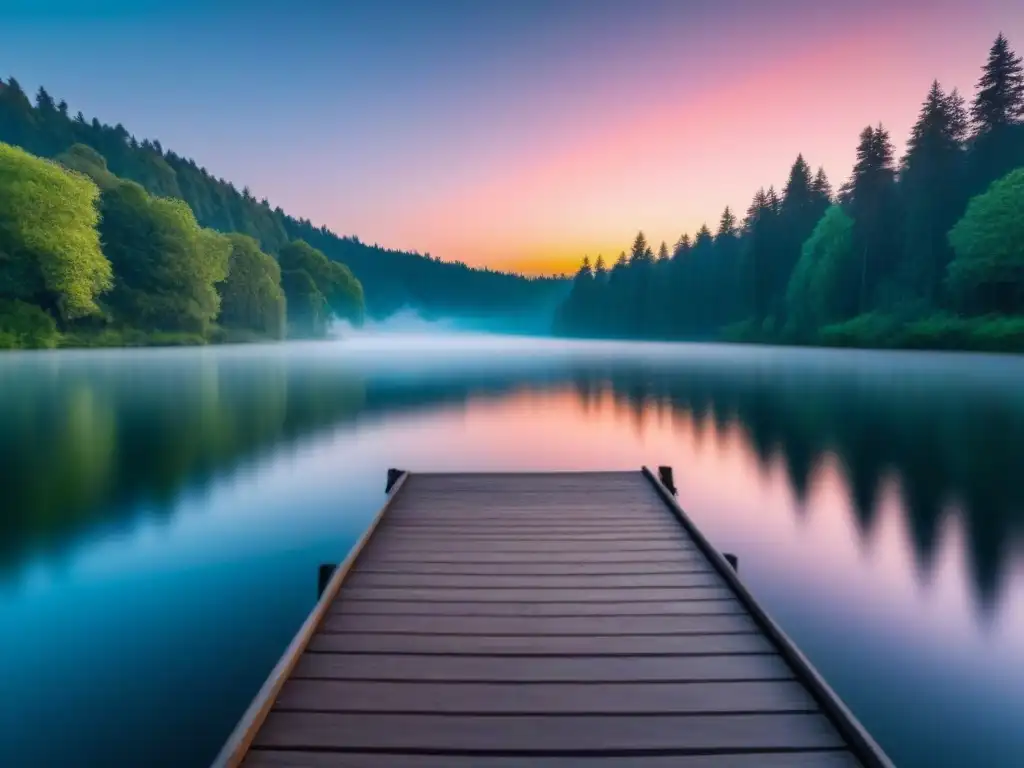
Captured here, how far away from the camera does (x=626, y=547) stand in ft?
23.6

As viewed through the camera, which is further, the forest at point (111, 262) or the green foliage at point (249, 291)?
the green foliage at point (249, 291)

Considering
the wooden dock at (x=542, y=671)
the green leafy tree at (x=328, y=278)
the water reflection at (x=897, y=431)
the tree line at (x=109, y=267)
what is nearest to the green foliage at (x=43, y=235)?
the tree line at (x=109, y=267)

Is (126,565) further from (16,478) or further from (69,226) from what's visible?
(69,226)

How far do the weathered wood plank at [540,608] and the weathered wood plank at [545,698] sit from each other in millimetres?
1119

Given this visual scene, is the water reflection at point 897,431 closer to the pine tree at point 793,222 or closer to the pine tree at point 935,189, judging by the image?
the pine tree at point 935,189

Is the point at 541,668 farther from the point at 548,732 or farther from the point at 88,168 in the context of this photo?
the point at 88,168

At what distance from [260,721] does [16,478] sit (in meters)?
12.7

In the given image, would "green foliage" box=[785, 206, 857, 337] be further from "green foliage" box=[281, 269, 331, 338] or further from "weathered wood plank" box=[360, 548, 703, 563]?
"green foliage" box=[281, 269, 331, 338]

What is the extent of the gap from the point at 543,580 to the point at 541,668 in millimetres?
1716

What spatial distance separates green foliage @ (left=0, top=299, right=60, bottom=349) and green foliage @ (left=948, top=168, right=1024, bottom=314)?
7922cm

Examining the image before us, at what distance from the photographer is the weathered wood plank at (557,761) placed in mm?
3500

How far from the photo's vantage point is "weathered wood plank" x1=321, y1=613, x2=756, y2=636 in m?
5.05

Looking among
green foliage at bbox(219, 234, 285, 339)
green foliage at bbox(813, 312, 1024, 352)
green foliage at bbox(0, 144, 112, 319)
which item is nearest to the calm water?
green foliage at bbox(813, 312, 1024, 352)

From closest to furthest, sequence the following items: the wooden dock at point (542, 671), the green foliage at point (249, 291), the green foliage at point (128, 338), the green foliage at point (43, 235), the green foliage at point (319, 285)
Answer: the wooden dock at point (542, 671) < the green foliage at point (43, 235) < the green foliage at point (128, 338) < the green foliage at point (249, 291) < the green foliage at point (319, 285)
